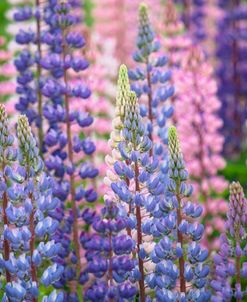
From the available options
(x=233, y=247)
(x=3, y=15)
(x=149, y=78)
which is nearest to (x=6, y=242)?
(x=233, y=247)

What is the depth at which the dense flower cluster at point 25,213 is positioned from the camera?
10.5ft

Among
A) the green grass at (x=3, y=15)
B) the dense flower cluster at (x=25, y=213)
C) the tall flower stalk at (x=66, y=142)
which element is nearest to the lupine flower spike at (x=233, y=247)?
the dense flower cluster at (x=25, y=213)

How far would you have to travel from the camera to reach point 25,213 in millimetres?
3230

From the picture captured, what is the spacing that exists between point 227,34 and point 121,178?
441cm

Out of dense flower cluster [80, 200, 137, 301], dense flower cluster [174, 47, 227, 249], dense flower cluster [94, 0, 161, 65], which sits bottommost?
dense flower cluster [80, 200, 137, 301]

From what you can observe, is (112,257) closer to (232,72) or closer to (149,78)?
(149,78)

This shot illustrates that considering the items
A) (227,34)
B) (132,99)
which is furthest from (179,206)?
(227,34)

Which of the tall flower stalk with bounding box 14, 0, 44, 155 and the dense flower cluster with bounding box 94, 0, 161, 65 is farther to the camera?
the dense flower cluster with bounding box 94, 0, 161, 65

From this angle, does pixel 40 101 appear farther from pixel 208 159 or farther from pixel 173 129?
pixel 173 129

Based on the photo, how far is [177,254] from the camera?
3328 mm

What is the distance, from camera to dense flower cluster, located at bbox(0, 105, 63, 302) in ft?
10.5

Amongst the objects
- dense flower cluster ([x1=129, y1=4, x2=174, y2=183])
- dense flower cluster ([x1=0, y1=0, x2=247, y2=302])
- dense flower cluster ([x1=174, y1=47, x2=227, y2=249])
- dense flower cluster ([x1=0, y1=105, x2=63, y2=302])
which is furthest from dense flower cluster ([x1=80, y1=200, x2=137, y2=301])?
dense flower cluster ([x1=174, y1=47, x2=227, y2=249])

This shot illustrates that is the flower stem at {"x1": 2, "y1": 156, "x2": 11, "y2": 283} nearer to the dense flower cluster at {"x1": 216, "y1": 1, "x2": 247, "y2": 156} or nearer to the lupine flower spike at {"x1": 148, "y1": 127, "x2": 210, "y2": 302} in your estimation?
the lupine flower spike at {"x1": 148, "y1": 127, "x2": 210, "y2": 302}

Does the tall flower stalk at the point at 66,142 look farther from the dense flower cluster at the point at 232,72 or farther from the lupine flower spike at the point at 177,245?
the dense flower cluster at the point at 232,72
